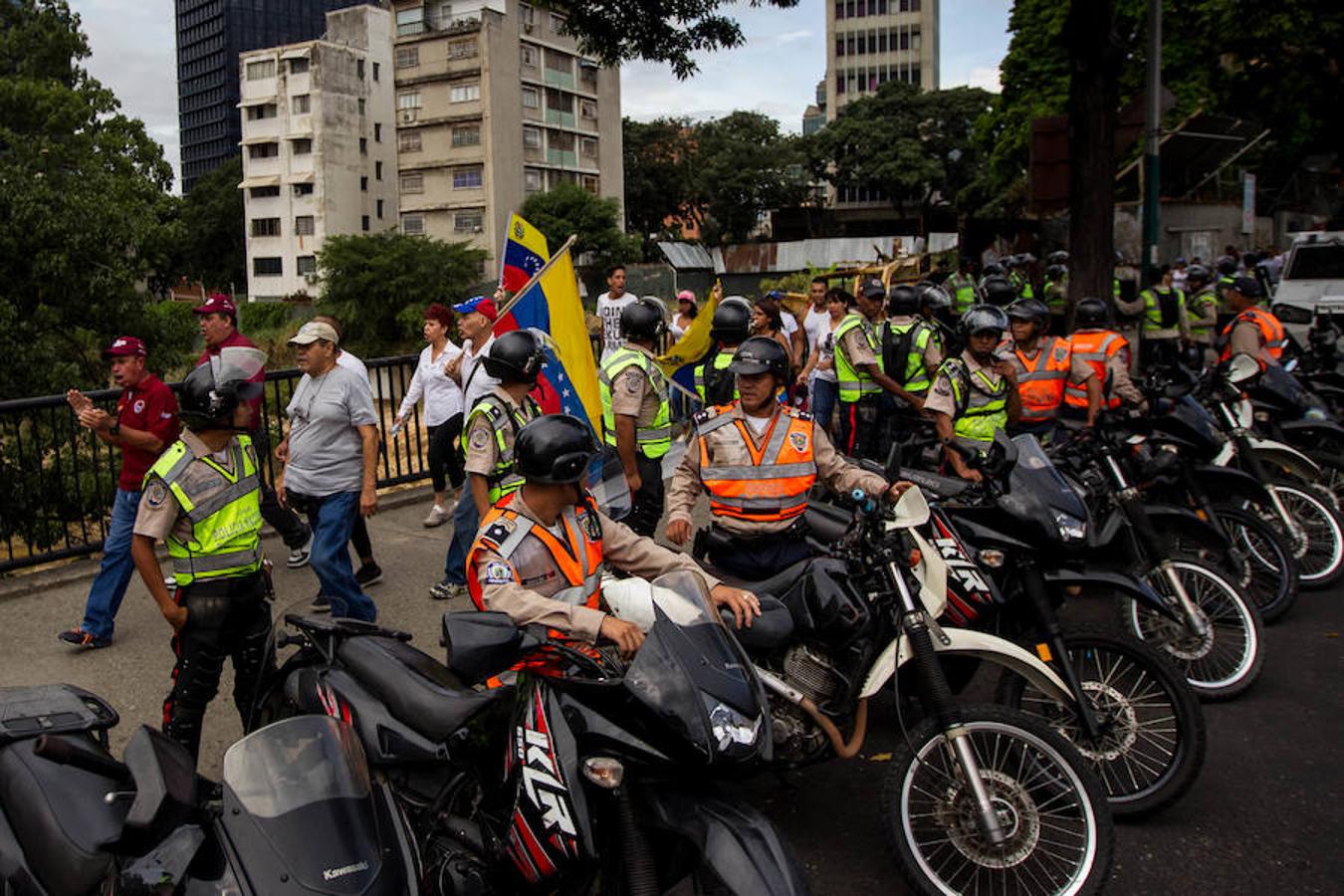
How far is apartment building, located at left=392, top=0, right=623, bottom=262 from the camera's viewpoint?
66438 millimetres

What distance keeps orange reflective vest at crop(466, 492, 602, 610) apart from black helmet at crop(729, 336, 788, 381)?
121 cm

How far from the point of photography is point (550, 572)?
3518 mm

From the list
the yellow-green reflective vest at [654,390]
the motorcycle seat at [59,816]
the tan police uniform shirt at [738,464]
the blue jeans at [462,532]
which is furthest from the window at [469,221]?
the motorcycle seat at [59,816]

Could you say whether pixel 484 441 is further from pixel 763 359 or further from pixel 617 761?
pixel 617 761

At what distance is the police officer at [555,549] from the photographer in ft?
10.7

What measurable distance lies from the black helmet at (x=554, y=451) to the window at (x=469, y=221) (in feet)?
216

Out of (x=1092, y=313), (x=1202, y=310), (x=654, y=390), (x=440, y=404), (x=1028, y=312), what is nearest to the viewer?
(x=654, y=390)

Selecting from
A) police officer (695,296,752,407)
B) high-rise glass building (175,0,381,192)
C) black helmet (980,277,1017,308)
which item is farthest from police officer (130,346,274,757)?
high-rise glass building (175,0,381,192)

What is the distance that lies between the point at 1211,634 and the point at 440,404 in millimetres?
5343

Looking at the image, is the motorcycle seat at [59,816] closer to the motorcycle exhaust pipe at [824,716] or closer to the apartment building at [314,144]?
the motorcycle exhaust pipe at [824,716]

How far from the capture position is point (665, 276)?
180 feet

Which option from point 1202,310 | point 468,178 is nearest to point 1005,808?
point 1202,310

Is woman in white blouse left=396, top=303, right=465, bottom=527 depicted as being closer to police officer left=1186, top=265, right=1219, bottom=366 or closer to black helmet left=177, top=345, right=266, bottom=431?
black helmet left=177, top=345, right=266, bottom=431

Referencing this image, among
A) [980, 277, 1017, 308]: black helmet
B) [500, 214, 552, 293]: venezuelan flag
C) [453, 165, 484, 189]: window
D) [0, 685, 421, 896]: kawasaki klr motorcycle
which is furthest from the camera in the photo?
[453, 165, 484, 189]: window
